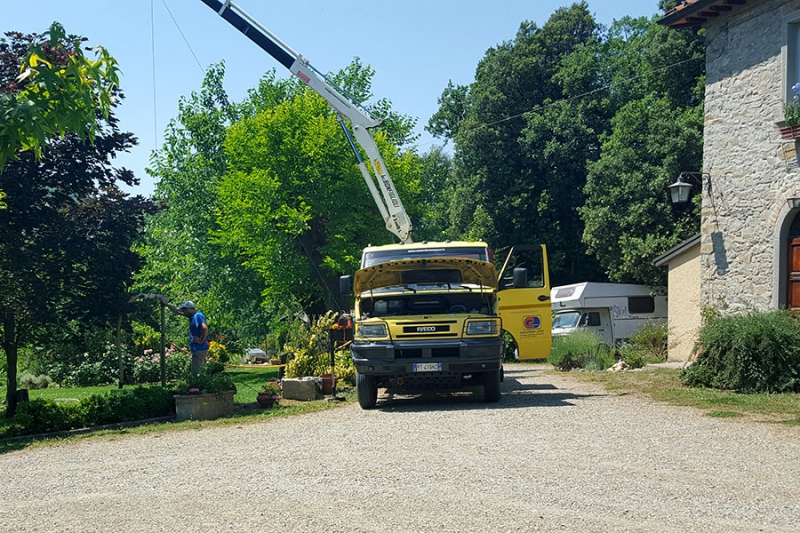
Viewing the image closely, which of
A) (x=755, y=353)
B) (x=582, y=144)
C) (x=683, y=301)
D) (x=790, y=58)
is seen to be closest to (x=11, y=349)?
(x=755, y=353)

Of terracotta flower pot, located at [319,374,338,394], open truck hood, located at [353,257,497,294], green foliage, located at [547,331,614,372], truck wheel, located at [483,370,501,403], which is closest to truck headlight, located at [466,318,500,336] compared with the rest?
truck wheel, located at [483,370,501,403]

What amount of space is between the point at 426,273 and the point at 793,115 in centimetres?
663

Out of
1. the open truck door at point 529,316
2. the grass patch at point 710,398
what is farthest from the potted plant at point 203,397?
the grass patch at point 710,398

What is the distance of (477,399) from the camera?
13.3 meters

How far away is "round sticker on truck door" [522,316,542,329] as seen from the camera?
15531mm

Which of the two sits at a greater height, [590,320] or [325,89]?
[325,89]

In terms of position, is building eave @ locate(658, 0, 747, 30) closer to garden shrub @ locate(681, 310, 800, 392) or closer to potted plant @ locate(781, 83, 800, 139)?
potted plant @ locate(781, 83, 800, 139)

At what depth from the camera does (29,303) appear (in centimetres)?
1160

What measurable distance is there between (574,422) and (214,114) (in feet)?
82.9

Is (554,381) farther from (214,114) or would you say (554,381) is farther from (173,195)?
(214,114)

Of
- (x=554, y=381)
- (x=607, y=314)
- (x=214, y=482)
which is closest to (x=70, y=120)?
(x=214, y=482)

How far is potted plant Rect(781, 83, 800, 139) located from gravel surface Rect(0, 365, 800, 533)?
227 inches

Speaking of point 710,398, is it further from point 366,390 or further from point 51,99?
point 51,99

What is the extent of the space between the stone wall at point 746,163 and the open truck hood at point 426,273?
206 inches
